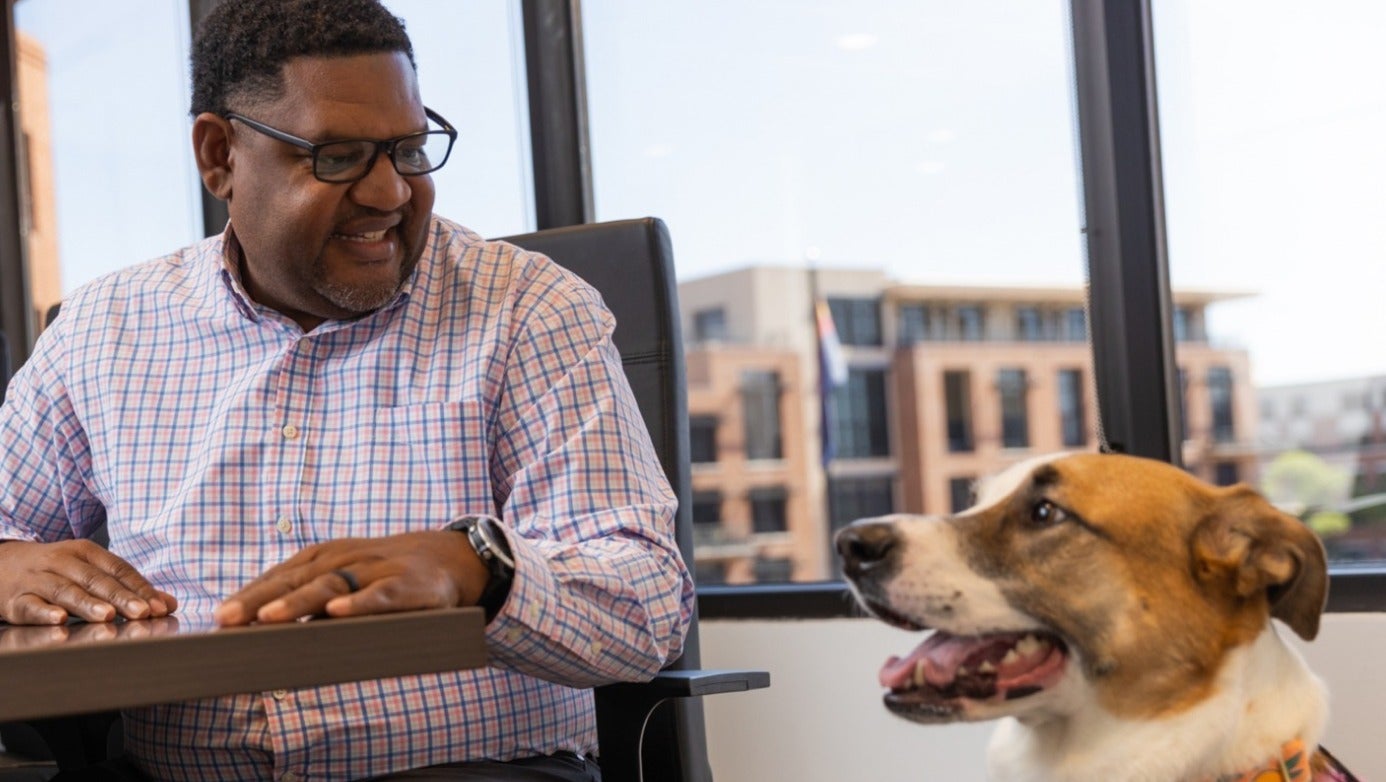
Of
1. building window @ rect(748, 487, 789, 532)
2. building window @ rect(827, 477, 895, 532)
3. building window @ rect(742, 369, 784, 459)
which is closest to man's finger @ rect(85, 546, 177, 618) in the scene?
building window @ rect(748, 487, 789, 532)

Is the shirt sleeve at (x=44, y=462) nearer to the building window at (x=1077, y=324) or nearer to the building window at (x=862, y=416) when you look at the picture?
the building window at (x=1077, y=324)

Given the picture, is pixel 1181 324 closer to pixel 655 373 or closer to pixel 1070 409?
pixel 655 373

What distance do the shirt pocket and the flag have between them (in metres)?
3.79

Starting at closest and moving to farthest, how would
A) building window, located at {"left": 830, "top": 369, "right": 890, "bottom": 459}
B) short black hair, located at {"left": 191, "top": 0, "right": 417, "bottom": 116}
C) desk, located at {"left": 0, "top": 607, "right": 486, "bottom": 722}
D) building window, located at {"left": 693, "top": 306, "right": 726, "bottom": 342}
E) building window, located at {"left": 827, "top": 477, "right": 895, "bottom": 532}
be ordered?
desk, located at {"left": 0, "top": 607, "right": 486, "bottom": 722}, short black hair, located at {"left": 191, "top": 0, "right": 417, "bottom": 116}, building window, located at {"left": 693, "top": 306, "right": 726, "bottom": 342}, building window, located at {"left": 827, "top": 477, "right": 895, "bottom": 532}, building window, located at {"left": 830, "top": 369, "right": 890, "bottom": 459}

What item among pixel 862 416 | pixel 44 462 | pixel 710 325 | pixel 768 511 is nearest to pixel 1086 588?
pixel 44 462

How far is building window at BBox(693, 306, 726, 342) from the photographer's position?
162 inches

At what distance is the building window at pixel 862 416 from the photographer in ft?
23.2

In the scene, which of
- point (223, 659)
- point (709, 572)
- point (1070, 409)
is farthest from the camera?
point (1070, 409)

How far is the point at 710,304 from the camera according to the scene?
4.18 meters

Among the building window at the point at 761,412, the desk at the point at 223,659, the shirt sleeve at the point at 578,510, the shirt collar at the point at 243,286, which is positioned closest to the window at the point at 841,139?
the shirt sleeve at the point at 578,510

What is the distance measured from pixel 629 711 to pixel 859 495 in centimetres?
572

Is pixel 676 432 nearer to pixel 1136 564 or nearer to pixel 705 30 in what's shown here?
pixel 1136 564

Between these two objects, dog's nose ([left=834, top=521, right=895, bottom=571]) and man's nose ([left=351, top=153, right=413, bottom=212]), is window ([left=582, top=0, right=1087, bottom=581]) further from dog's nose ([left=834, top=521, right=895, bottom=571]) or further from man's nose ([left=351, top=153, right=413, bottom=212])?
man's nose ([left=351, top=153, right=413, bottom=212])

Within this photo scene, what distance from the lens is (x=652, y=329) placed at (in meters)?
1.72
